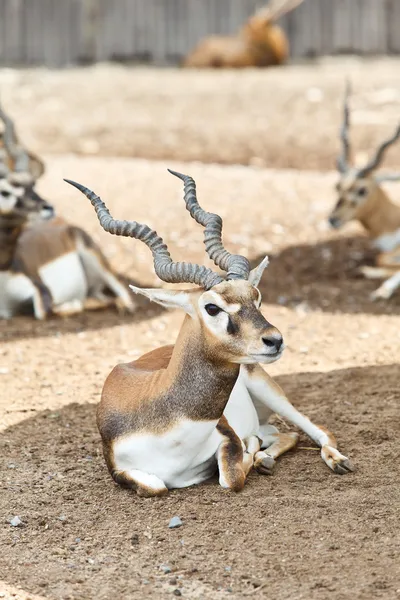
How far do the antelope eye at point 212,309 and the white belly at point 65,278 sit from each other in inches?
181

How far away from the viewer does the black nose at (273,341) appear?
477 centimetres

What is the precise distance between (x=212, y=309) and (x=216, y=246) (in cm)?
46

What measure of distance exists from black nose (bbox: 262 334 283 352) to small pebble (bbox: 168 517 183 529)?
2.80 feet

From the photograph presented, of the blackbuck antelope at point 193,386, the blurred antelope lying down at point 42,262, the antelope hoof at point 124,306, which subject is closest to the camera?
the blackbuck antelope at point 193,386

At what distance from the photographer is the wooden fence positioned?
18891 mm

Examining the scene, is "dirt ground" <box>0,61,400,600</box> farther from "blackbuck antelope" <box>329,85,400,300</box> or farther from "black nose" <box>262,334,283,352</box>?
"black nose" <box>262,334,283,352</box>

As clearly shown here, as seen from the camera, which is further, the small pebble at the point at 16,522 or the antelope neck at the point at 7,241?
the antelope neck at the point at 7,241

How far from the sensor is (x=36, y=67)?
1914 cm

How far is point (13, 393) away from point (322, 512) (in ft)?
8.71

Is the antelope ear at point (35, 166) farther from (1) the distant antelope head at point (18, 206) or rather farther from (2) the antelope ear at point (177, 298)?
(2) the antelope ear at point (177, 298)

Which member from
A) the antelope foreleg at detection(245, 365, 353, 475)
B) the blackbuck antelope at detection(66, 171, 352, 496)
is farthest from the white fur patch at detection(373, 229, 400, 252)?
the blackbuck antelope at detection(66, 171, 352, 496)

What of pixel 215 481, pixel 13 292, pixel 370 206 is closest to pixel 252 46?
pixel 370 206

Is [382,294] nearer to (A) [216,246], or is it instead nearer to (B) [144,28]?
(A) [216,246]

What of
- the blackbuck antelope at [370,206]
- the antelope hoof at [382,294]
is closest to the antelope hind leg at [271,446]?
the antelope hoof at [382,294]
